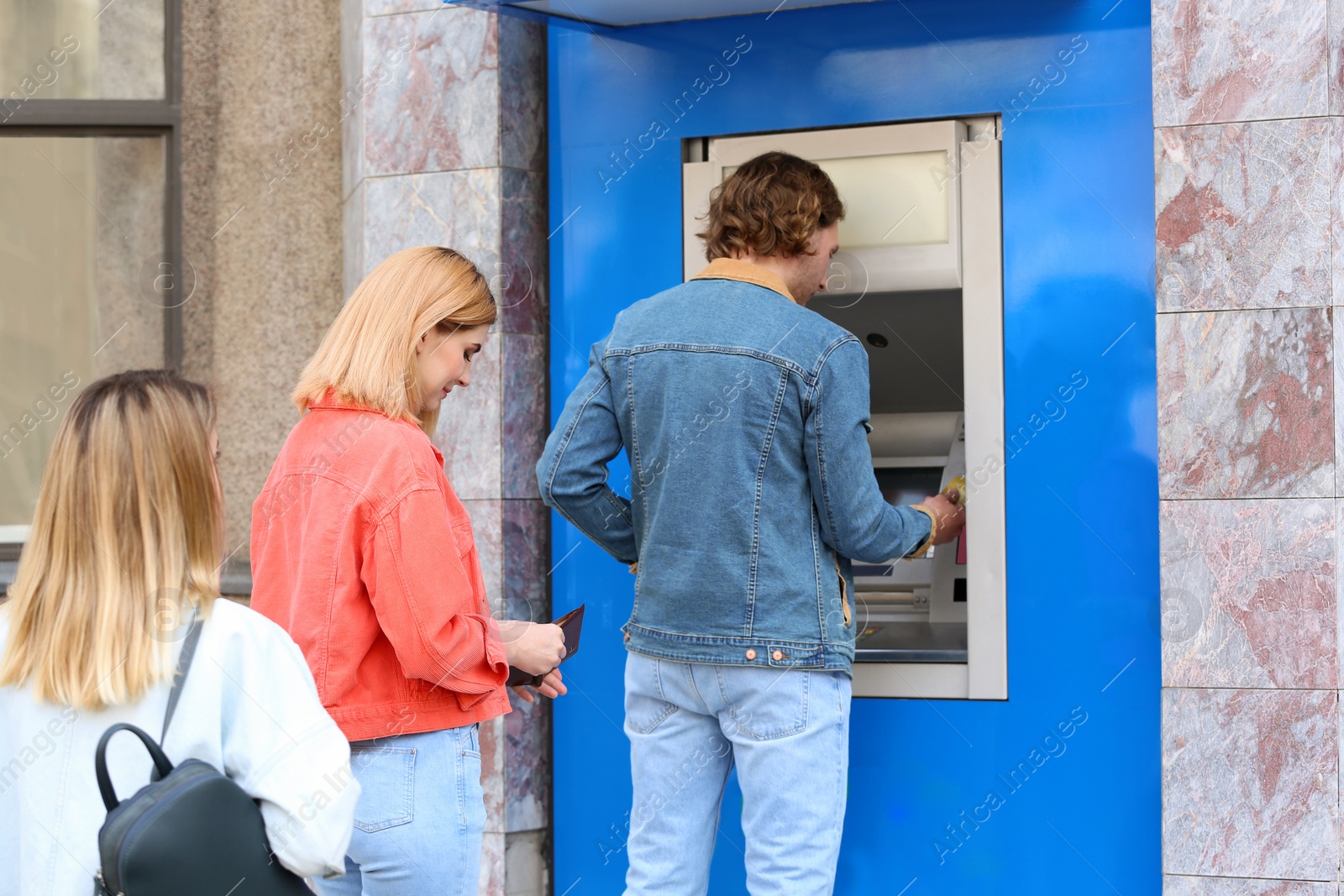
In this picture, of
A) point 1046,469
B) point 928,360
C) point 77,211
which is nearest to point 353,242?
point 77,211

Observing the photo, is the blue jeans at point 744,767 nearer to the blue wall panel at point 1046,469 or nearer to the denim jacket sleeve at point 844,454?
the denim jacket sleeve at point 844,454

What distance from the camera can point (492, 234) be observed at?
10.1 feet

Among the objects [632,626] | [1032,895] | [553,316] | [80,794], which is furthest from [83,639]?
[1032,895]

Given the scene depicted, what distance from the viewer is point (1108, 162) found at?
270cm

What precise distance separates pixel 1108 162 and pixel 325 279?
2.31 m

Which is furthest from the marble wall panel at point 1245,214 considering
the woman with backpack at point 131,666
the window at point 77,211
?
the window at point 77,211

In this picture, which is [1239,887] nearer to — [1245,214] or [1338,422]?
[1338,422]

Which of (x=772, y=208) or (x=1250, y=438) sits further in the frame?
(x=1250, y=438)

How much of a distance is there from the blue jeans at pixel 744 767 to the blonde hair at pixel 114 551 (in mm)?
1019

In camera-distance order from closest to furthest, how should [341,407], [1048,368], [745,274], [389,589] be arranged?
[389,589] < [341,407] < [745,274] < [1048,368]

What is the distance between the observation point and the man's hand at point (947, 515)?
2.55m

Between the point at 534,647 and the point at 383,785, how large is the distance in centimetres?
36

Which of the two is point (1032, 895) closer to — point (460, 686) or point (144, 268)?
point (460, 686)

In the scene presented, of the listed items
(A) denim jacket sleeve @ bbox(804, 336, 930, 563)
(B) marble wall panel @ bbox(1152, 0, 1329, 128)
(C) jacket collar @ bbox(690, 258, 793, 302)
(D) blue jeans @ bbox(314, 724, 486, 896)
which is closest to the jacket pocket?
(D) blue jeans @ bbox(314, 724, 486, 896)
